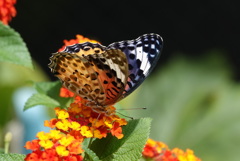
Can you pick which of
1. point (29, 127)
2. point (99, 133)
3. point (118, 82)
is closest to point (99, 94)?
point (118, 82)

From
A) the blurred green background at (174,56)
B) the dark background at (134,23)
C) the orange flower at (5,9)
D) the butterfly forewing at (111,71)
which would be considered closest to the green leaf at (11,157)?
the butterfly forewing at (111,71)

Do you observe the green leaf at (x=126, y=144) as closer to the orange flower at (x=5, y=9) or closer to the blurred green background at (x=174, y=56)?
the orange flower at (x=5, y=9)

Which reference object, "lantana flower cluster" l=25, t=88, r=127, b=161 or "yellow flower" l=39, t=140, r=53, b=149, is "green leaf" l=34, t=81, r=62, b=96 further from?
"yellow flower" l=39, t=140, r=53, b=149

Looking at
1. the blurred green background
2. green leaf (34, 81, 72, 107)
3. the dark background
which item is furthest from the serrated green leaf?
the dark background

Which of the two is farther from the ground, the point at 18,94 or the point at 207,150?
the point at 18,94

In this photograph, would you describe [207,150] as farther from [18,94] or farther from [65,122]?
[65,122]

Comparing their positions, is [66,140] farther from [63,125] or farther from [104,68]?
[104,68]
